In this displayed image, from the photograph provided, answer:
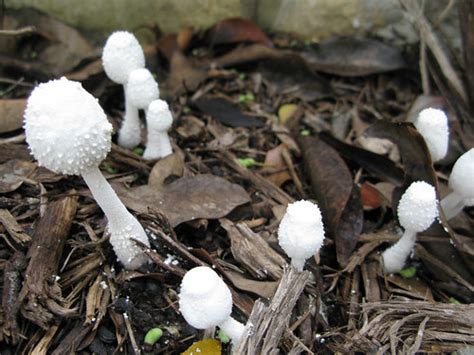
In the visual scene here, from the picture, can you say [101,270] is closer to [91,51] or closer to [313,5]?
[91,51]

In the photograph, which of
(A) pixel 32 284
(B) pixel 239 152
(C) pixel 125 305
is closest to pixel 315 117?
(B) pixel 239 152

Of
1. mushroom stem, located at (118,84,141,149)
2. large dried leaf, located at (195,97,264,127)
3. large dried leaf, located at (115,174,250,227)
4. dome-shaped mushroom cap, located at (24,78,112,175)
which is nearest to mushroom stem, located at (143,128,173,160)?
mushroom stem, located at (118,84,141,149)

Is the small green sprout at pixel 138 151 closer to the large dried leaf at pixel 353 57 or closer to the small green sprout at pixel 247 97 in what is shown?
the small green sprout at pixel 247 97

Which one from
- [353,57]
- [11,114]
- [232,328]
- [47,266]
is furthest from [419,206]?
[11,114]

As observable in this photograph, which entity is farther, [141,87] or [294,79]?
[294,79]

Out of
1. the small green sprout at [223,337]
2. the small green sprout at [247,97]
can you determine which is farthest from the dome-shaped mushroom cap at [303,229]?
the small green sprout at [247,97]

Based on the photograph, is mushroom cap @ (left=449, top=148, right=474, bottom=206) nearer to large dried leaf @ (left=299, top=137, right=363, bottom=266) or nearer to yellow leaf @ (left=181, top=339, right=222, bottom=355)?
large dried leaf @ (left=299, top=137, right=363, bottom=266)

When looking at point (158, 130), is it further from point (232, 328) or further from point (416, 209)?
point (416, 209)
